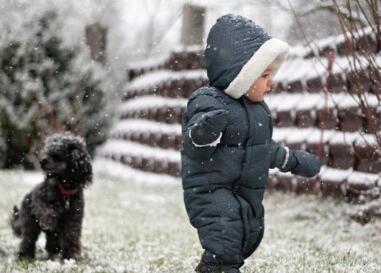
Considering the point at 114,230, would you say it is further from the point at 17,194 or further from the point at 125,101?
the point at 125,101

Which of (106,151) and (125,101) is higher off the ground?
(125,101)

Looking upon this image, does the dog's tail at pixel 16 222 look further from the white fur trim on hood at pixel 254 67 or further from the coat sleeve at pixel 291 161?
the white fur trim on hood at pixel 254 67

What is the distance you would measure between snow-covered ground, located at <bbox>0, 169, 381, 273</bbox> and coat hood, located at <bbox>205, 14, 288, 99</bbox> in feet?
5.62

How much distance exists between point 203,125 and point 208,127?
0.04 meters

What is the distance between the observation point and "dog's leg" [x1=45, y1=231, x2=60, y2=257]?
6.92 meters

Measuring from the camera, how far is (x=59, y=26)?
19531mm

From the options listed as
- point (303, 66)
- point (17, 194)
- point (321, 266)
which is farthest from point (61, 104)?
point (321, 266)

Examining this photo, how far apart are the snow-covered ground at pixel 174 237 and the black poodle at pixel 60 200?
243 millimetres

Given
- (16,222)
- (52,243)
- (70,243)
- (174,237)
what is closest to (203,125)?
(70,243)

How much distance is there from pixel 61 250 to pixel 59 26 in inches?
540

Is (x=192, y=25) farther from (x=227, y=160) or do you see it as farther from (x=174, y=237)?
(x=227, y=160)

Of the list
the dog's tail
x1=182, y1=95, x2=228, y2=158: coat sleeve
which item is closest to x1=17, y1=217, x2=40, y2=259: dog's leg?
the dog's tail

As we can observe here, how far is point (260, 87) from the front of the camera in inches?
191

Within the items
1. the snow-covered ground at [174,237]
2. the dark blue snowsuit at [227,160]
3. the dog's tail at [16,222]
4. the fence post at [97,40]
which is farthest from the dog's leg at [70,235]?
the fence post at [97,40]
